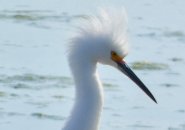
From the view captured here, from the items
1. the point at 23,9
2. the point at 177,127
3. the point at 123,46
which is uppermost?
the point at 23,9

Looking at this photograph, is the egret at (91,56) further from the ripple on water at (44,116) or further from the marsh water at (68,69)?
the ripple on water at (44,116)

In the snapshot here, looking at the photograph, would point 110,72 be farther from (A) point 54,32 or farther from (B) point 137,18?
(B) point 137,18

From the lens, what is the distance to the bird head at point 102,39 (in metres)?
7.32

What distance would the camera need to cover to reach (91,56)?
7.38 meters

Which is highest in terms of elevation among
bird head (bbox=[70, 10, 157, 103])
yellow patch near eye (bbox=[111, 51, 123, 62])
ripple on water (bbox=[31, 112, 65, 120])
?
bird head (bbox=[70, 10, 157, 103])

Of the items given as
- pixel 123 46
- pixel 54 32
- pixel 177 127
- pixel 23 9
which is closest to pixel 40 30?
pixel 54 32

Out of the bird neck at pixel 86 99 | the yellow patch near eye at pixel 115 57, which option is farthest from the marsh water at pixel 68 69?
the bird neck at pixel 86 99

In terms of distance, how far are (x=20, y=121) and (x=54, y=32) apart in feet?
10.6

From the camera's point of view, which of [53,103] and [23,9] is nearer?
[53,103]

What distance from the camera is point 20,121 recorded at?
986 cm

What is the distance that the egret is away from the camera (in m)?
7.26

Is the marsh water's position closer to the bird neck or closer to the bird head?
the bird head

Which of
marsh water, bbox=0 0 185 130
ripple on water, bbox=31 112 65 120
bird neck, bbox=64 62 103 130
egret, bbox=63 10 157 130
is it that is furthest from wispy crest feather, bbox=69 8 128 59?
ripple on water, bbox=31 112 65 120

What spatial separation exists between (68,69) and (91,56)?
3987 millimetres
